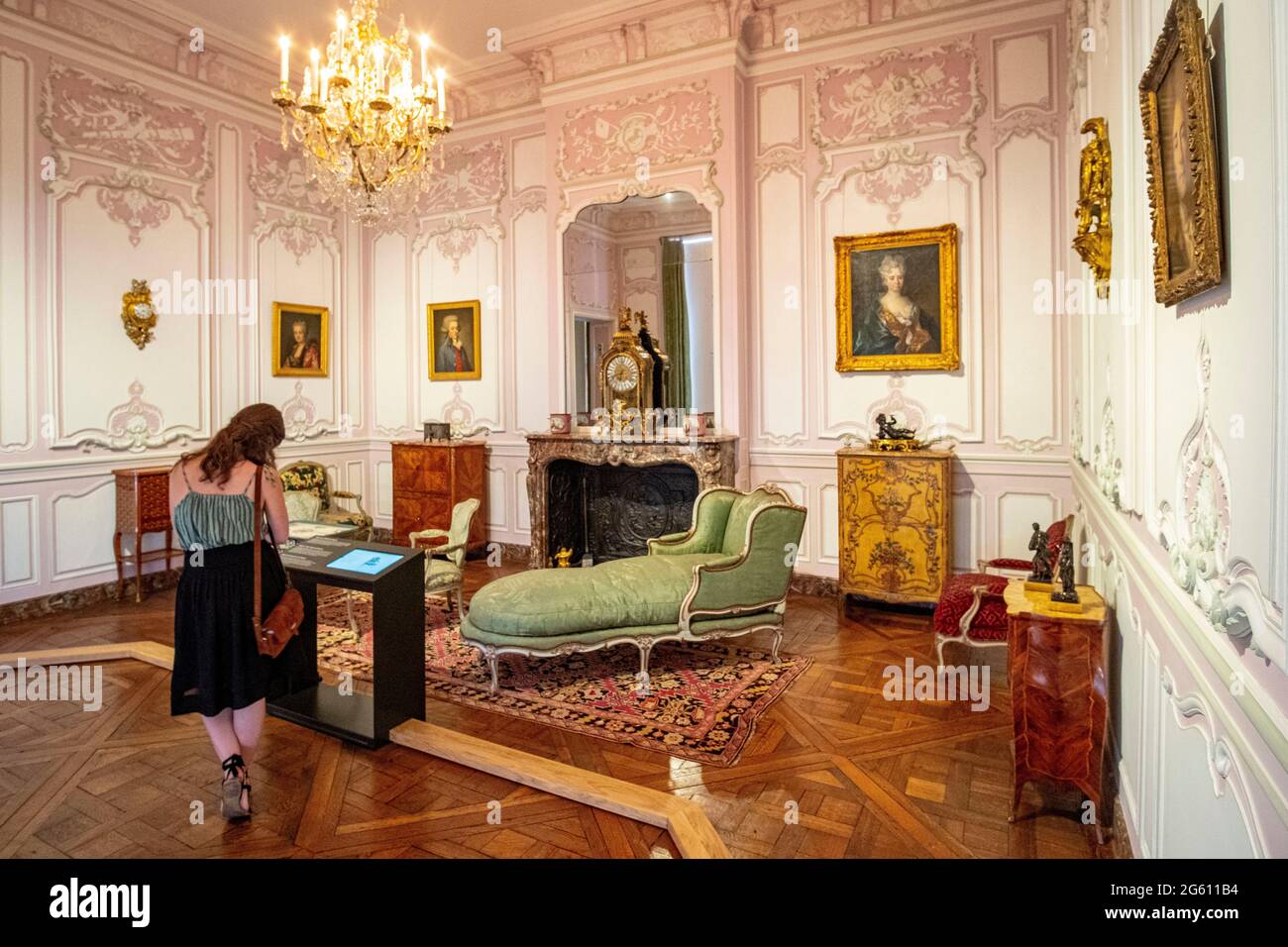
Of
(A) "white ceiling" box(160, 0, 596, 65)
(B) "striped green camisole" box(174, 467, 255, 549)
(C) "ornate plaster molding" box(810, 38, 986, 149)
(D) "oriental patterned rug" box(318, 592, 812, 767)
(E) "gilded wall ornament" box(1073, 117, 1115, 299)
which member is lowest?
(D) "oriental patterned rug" box(318, 592, 812, 767)

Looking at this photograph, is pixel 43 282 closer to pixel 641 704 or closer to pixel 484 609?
pixel 484 609

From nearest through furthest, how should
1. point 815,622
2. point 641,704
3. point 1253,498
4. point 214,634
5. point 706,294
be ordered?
1. point 1253,498
2. point 214,634
3. point 641,704
4. point 815,622
5. point 706,294

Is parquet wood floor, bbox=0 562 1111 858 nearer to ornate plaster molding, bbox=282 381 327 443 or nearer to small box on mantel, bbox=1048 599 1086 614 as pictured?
small box on mantel, bbox=1048 599 1086 614

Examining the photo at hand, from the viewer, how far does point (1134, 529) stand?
228 cm

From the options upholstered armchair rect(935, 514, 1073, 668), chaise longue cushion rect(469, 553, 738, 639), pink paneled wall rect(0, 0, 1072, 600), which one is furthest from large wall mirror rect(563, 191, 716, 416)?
upholstered armchair rect(935, 514, 1073, 668)

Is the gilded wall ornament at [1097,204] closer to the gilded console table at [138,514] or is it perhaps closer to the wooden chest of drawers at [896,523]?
the wooden chest of drawers at [896,523]

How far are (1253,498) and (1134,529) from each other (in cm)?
124

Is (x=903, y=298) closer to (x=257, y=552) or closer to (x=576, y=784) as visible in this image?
(x=576, y=784)

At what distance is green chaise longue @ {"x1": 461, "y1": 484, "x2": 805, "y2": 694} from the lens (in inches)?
155

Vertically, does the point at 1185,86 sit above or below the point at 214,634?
above

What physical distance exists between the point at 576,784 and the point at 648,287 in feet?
14.9

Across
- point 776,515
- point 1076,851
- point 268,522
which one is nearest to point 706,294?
point 776,515

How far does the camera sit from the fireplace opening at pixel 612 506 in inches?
255

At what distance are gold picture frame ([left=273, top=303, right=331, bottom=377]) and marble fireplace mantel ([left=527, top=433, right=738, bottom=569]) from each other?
274cm
